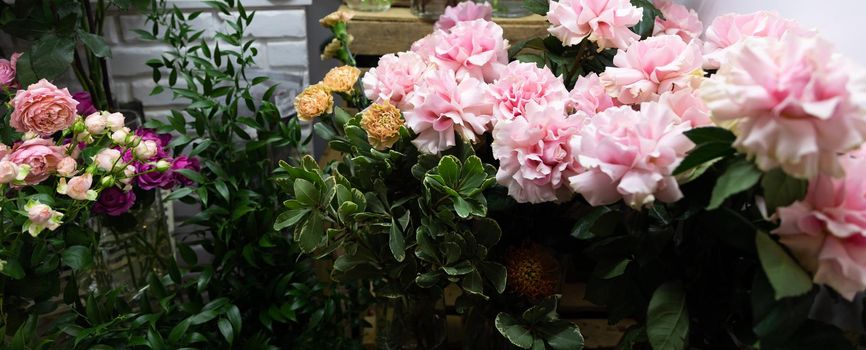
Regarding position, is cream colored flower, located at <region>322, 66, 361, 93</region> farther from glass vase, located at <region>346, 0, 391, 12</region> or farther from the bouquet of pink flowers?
glass vase, located at <region>346, 0, 391, 12</region>

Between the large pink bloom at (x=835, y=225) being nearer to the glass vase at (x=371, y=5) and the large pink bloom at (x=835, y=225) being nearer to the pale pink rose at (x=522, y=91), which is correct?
the pale pink rose at (x=522, y=91)

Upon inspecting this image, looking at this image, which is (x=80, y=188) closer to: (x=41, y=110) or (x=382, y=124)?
(x=41, y=110)

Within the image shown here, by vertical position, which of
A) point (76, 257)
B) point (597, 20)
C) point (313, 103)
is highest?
point (597, 20)

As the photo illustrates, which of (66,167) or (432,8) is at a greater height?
(432,8)

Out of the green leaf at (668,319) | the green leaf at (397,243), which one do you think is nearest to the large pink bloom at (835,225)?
the green leaf at (668,319)

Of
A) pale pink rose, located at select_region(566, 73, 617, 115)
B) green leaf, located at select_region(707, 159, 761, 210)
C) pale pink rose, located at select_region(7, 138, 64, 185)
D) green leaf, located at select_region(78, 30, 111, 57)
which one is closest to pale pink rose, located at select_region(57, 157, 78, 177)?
pale pink rose, located at select_region(7, 138, 64, 185)

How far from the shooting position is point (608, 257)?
0.63 metres

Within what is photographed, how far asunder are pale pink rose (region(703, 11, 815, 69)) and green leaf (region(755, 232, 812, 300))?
0.25 m

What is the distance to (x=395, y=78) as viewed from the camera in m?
0.73

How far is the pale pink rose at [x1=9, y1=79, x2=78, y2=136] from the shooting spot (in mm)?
833

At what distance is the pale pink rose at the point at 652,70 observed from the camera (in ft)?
2.13

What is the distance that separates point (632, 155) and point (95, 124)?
708 millimetres

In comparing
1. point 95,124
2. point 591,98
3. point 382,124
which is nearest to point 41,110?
point 95,124

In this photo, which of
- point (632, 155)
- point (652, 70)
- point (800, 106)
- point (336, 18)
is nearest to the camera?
point (800, 106)
